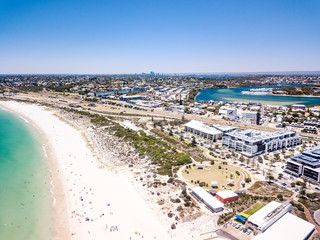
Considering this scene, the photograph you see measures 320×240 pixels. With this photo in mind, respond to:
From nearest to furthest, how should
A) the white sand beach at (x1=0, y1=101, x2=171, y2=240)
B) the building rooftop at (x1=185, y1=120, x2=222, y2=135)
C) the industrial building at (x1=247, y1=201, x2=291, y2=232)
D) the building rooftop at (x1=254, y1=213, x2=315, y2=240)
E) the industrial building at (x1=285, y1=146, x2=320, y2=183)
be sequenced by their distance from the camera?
the building rooftop at (x1=254, y1=213, x2=315, y2=240), the industrial building at (x1=247, y1=201, x2=291, y2=232), the white sand beach at (x1=0, y1=101, x2=171, y2=240), the industrial building at (x1=285, y1=146, x2=320, y2=183), the building rooftop at (x1=185, y1=120, x2=222, y2=135)

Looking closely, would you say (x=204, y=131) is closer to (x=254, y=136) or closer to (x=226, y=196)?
(x=254, y=136)

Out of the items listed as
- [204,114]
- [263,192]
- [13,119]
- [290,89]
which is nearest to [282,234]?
[263,192]

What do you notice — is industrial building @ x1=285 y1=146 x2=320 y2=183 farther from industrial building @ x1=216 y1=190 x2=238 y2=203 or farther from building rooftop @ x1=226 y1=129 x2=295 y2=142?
industrial building @ x1=216 y1=190 x2=238 y2=203

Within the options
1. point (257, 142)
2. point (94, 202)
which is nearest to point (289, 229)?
point (94, 202)

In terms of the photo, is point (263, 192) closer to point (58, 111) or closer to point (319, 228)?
point (319, 228)

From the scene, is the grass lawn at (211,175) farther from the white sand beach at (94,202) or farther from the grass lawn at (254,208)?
the white sand beach at (94,202)

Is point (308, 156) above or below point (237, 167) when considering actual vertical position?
above

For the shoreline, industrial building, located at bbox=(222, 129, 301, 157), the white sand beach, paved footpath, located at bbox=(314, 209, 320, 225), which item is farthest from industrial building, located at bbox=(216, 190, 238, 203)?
the shoreline
